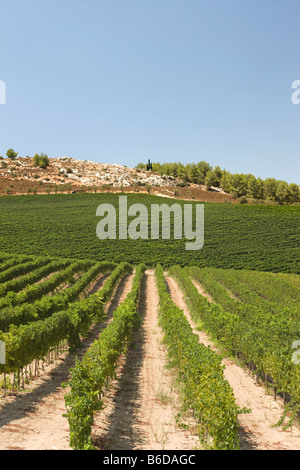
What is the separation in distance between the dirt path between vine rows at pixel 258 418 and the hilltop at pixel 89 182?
90740 millimetres

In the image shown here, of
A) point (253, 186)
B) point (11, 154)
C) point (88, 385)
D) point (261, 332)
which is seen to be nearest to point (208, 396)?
point (88, 385)

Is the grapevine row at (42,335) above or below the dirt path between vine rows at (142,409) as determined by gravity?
above

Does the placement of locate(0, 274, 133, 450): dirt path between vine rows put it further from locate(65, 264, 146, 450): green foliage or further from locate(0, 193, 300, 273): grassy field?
locate(0, 193, 300, 273): grassy field

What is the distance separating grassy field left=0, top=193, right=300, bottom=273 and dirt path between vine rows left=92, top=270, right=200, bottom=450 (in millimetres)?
34563

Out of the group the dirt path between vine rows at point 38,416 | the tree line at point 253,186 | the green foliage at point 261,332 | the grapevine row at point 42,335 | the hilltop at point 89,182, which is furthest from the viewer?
the tree line at point 253,186

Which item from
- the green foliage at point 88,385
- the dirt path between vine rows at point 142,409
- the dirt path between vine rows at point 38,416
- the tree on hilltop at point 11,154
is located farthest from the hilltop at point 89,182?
the dirt path between vine rows at point 38,416

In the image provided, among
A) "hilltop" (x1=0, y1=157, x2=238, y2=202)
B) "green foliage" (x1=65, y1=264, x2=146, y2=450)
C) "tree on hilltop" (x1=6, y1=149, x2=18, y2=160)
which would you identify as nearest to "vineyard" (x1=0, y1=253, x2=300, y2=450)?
"green foliage" (x1=65, y1=264, x2=146, y2=450)

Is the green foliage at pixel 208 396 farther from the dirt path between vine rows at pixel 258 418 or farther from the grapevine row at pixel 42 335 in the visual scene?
the grapevine row at pixel 42 335

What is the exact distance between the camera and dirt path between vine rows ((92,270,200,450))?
354 inches

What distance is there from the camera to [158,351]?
17.9 metres

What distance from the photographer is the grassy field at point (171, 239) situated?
52322 millimetres

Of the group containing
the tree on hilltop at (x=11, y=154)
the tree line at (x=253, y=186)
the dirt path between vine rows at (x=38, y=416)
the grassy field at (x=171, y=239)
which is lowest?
the dirt path between vine rows at (x=38, y=416)
